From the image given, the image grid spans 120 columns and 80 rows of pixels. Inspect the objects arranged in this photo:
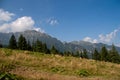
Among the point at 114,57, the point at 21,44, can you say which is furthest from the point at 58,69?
the point at 114,57

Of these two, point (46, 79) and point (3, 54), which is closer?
point (46, 79)

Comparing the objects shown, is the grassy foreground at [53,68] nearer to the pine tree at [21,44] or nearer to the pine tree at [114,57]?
the pine tree at [21,44]

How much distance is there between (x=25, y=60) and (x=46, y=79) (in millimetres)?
7230

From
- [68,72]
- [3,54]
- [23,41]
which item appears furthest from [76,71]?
[23,41]

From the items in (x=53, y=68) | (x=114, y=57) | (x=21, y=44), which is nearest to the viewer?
(x=53, y=68)

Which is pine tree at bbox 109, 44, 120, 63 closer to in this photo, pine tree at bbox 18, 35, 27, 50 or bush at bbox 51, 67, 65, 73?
pine tree at bbox 18, 35, 27, 50

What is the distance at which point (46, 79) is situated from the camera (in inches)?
577

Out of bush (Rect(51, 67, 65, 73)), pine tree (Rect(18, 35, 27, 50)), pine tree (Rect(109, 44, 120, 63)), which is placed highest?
pine tree (Rect(18, 35, 27, 50))

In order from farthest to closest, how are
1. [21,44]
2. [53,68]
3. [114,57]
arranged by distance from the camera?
[114,57]
[21,44]
[53,68]

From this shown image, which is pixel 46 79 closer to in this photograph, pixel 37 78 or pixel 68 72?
pixel 37 78

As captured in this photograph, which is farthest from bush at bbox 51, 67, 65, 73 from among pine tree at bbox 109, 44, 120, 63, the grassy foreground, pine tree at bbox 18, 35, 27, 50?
pine tree at bbox 109, 44, 120, 63

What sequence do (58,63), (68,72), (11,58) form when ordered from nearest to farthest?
(68,72), (11,58), (58,63)

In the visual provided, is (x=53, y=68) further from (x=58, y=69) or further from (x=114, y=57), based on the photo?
(x=114, y=57)

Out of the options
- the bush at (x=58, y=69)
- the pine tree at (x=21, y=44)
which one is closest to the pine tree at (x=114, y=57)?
the pine tree at (x=21, y=44)
